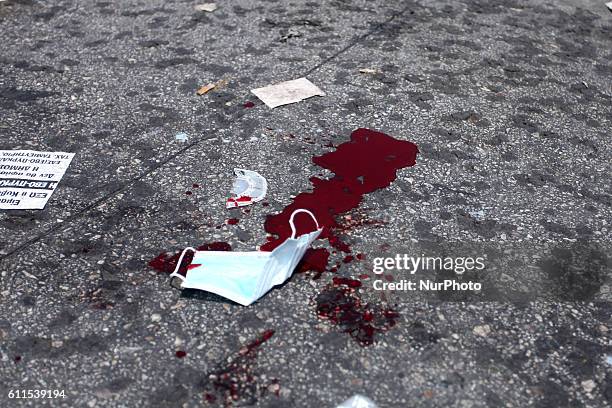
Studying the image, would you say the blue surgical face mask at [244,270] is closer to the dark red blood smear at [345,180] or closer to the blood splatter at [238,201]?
the dark red blood smear at [345,180]

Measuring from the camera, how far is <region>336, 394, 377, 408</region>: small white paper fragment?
298cm

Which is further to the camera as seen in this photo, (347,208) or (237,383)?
(347,208)

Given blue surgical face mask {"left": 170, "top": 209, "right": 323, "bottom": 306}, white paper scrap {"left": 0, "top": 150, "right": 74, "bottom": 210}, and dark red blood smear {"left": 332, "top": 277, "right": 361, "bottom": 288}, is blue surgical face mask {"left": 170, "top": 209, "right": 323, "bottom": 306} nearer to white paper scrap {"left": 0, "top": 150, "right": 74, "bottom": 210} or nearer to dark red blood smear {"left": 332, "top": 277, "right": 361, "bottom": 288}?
dark red blood smear {"left": 332, "top": 277, "right": 361, "bottom": 288}

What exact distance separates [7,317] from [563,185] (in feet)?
11.8

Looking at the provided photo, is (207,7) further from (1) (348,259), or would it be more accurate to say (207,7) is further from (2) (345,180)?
(1) (348,259)

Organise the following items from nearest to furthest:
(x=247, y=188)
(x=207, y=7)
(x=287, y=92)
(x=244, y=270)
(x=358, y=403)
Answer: (x=358, y=403) → (x=244, y=270) → (x=247, y=188) → (x=287, y=92) → (x=207, y=7)

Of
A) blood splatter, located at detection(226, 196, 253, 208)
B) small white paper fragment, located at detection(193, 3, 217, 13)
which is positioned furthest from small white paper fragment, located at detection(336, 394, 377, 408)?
small white paper fragment, located at detection(193, 3, 217, 13)

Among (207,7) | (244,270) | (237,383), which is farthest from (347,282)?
(207,7)

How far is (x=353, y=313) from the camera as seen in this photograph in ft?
11.3

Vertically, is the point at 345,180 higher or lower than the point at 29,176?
higher

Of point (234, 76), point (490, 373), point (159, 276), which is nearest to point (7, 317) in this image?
point (159, 276)

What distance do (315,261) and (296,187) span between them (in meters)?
0.73

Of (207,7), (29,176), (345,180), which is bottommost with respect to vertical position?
(29,176)

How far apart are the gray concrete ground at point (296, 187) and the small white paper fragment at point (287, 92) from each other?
0.10m
